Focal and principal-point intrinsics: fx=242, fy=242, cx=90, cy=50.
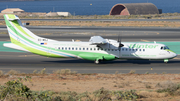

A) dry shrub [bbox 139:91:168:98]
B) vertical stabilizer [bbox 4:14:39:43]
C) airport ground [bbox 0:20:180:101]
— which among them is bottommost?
dry shrub [bbox 139:91:168:98]

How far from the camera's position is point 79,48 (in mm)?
33344

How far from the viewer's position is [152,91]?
2069cm

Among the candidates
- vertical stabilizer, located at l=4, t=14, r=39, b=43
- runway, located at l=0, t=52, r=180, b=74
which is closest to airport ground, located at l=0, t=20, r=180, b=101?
runway, located at l=0, t=52, r=180, b=74

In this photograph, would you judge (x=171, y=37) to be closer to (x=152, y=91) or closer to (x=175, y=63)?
(x=175, y=63)

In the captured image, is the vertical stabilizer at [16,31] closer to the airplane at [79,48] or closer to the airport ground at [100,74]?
the airplane at [79,48]

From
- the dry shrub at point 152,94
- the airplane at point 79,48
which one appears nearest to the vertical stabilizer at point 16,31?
the airplane at point 79,48

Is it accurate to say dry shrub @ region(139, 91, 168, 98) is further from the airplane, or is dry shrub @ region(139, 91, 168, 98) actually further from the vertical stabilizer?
the vertical stabilizer

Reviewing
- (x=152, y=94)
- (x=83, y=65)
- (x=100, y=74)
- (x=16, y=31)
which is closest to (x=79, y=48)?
(x=83, y=65)

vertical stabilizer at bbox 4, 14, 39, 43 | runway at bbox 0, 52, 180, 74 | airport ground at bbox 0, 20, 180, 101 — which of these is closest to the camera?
airport ground at bbox 0, 20, 180, 101

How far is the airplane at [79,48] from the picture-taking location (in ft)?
108

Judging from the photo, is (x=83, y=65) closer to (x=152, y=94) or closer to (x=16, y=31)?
(x=16, y=31)

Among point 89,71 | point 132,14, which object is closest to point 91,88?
point 89,71

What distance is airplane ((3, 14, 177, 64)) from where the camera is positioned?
32.8 m

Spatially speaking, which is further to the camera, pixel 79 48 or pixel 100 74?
pixel 79 48
